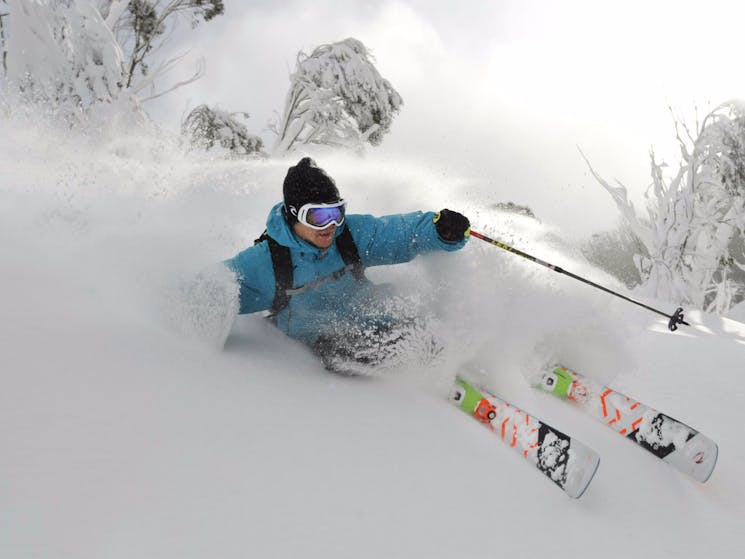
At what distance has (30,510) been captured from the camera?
1229 millimetres

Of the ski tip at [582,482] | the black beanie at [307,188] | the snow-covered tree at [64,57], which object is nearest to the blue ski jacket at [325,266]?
the black beanie at [307,188]

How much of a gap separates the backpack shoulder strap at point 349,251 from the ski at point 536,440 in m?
0.86

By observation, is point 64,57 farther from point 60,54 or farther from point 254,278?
point 254,278

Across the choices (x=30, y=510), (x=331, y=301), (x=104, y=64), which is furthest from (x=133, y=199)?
(x=104, y=64)

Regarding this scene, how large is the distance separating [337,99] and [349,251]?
52.2 ft

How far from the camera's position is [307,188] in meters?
2.88

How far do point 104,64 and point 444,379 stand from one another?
1552 centimetres

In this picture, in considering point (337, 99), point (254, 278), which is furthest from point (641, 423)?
point (337, 99)

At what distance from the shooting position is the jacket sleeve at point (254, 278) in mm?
2936

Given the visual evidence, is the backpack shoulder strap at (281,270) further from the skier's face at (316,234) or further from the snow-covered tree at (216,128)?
the snow-covered tree at (216,128)

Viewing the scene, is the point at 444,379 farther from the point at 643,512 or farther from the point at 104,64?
the point at 104,64

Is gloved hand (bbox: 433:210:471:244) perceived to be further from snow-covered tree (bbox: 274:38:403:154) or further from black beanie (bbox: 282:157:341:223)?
snow-covered tree (bbox: 274:38:403:154)

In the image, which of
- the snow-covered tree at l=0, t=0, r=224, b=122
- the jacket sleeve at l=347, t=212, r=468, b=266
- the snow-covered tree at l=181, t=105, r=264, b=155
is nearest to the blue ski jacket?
the jacket sleeve at l=347, t=212, r=468, b=266

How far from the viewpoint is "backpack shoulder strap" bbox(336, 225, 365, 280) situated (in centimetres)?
307
